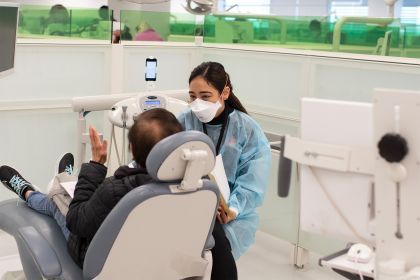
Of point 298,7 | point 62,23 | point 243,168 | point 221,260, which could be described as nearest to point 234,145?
point 243,168

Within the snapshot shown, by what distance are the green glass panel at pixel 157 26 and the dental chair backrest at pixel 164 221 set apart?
6.92 ft

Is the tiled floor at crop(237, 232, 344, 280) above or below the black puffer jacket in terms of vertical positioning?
below

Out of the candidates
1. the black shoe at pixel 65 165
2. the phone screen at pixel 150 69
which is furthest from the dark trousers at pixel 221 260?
the phone screen at pixel 150 69

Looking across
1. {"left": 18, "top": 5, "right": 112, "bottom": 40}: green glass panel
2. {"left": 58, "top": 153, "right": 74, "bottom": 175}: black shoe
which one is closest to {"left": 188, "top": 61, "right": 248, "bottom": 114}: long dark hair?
{"left": 58, "top": 153, "right": 74, "bottom": 175}: black shoe

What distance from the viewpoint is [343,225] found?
1712mm

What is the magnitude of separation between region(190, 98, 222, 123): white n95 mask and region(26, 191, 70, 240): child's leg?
2.24 feet

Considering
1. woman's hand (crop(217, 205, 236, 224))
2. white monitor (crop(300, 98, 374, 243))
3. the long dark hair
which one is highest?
the long dark hair

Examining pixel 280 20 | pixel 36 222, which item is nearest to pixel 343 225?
pixel 36 222

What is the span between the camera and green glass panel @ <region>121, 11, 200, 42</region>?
402 cm

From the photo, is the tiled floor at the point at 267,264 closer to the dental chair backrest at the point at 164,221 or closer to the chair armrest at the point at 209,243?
the chair armrest at the point at 209,243

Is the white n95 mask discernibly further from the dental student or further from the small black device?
the small black device

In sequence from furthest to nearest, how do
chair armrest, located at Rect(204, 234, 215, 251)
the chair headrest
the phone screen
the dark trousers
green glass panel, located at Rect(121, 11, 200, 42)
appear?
1. green glass panel, located at Rect(121, 11, 200, 42)
2. the phone screen
3. the dark trousers
4. chair armrest, located at Rect(204, 234, 215, 251)
5. the chair headrest

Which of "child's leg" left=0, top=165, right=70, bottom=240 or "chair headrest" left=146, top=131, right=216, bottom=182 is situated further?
"child's leg" left=0, top=165, right=70, bottom=240

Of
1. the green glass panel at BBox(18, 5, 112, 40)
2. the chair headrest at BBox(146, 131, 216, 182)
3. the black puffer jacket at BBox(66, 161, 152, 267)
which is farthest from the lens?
the green glass panel at BBox(18, 5, 112, 40)
